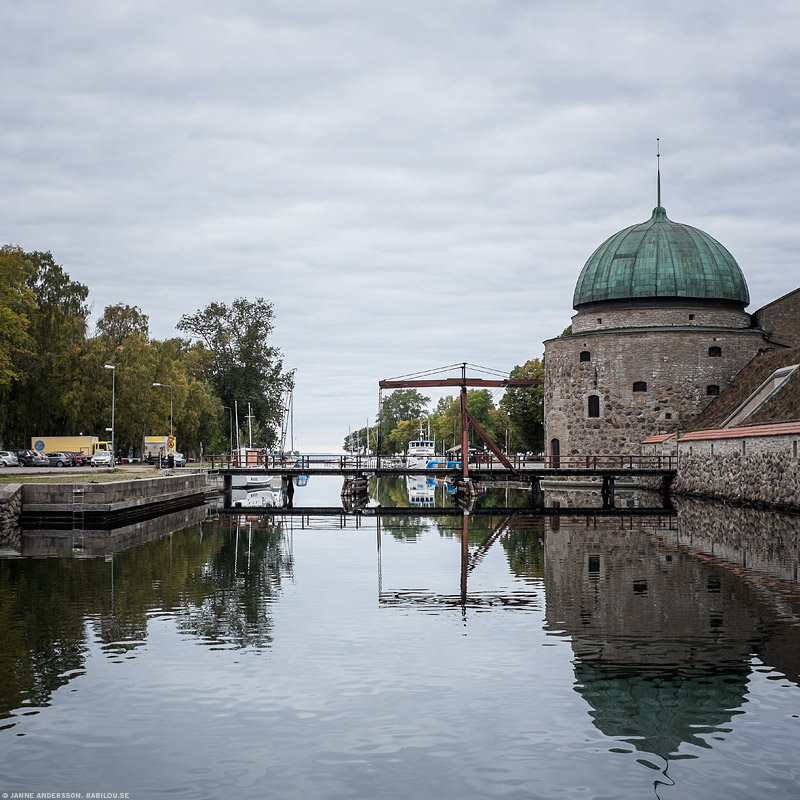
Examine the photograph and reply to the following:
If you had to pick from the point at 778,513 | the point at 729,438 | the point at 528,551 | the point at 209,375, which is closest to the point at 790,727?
the point at 528,551

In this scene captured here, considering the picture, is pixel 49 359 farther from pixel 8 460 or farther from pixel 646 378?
pixel 646 378

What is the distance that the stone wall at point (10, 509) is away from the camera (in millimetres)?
29533

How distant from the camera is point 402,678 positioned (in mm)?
11031

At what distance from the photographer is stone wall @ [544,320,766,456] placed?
190ft

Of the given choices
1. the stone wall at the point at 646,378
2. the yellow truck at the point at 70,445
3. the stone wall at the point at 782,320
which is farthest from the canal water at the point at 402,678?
the stone wall at the point at 782,320

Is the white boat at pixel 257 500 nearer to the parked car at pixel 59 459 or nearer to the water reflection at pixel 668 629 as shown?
the parked car at pixel 59 459

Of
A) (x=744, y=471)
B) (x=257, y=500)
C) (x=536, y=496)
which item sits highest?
(x=744, y=471)

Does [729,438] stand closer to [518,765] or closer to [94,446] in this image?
[518,765]

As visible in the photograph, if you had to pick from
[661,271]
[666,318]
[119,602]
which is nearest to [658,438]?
[666,318]

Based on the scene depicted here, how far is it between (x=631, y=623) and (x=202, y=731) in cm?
697

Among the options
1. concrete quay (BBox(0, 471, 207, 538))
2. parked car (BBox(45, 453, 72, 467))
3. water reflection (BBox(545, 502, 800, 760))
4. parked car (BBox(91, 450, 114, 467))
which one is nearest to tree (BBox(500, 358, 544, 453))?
Answer: parked car (BBox(91, 450, 114, 467))

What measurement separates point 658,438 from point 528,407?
19014 millimetres

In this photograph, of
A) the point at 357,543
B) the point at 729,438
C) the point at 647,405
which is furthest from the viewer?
the point at 647,405

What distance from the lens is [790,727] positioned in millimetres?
9117
